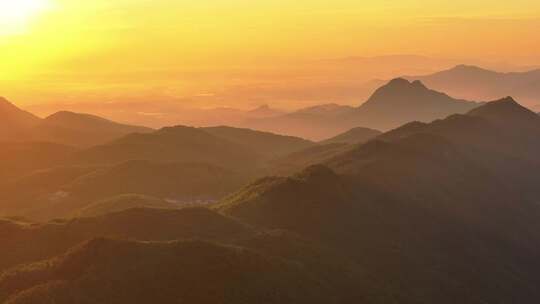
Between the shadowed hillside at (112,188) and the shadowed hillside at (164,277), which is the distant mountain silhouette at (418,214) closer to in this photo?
the shadowed hillside at (164,277)

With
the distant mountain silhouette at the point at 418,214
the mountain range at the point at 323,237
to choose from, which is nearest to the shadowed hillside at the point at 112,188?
the mountain range at the point at 323,237

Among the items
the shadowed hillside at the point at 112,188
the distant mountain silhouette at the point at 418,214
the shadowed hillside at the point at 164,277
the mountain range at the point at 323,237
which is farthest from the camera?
the shadowed hillside at the point at 112,188

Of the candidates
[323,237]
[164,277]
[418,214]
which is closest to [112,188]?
[418,214]

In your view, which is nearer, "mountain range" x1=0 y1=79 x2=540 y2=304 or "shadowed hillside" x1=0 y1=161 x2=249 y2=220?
"mountain range" x1=0 y1=79 x2=540 y2=304

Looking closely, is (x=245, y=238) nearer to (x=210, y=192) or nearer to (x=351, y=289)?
(x=351, y=289)

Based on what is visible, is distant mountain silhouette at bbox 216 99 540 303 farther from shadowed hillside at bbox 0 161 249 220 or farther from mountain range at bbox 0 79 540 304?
shadowed hillside at bbox 0 161 249 220

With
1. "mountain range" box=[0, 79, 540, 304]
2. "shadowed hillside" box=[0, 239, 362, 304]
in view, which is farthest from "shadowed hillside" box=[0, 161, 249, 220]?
"shadowed hillside" box=[0, 239, 362, 304]

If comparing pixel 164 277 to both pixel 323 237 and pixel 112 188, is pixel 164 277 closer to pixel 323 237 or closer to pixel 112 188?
pixel 323 237

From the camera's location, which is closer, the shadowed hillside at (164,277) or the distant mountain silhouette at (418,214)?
the shadowed hillside at (164,277)

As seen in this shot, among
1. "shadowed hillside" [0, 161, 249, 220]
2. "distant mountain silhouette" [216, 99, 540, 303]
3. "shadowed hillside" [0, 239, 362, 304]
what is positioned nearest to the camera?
"shadowed hillside" [0, 239, 362, 304]

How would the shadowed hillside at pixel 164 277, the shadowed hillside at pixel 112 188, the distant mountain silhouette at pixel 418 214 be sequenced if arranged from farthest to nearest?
the shadowed hillside at pixel 112 188, the distant mountain silhouette at pixel 418 214, the shadowed hillside at pixel 164 277

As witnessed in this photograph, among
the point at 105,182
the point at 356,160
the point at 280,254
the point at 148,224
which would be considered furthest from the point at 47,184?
the point at 280,254
